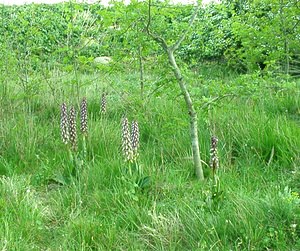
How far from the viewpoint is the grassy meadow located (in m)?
2.90

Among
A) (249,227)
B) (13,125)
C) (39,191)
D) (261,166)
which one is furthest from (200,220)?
(13,125)

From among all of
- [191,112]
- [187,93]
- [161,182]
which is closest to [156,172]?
[161,182]

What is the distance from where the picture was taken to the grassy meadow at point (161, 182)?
2.90 metres

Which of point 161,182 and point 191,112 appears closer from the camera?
point 161,182

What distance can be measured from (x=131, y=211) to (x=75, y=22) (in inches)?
122

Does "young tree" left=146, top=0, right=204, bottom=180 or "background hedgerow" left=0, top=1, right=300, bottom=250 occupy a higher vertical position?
"young tree" left=146, top=0, right=204, bottom=180

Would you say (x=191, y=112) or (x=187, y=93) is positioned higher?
(x=187, y=93)

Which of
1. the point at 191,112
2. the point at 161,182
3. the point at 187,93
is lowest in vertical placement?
the point at 161,182

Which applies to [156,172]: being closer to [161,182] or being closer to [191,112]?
[161,182]

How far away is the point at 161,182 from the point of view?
376 cm

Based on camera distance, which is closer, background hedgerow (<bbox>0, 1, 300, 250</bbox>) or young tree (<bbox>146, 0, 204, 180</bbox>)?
background hedgerow (<bbox>0, 1, 300, 250</bbox>)

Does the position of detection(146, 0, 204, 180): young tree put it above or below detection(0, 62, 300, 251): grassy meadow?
above

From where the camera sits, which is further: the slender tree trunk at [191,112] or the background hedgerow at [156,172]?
the slender tree trunk at [191,112]

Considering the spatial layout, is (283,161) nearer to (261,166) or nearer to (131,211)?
(261,166)
